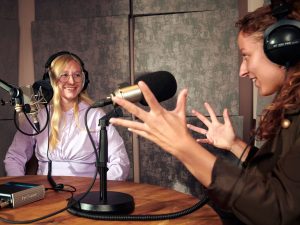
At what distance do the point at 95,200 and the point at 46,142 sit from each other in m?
1.18

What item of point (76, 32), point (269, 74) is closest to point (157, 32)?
point (76, 32)

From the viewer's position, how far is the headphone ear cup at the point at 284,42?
3.21 feet

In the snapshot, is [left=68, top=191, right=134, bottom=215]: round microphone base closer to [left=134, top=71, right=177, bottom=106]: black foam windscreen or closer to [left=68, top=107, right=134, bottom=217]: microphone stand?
[left=68, top=107, right=134, bottom=217]: microphone stand

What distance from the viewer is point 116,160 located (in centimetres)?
209

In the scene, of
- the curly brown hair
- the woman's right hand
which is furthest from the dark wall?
the curly brown hair

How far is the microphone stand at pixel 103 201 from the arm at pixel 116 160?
2.78 feet

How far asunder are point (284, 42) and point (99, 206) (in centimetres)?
70

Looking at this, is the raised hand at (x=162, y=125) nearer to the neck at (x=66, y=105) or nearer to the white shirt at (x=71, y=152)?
the white shirt at (x=71, y=152)

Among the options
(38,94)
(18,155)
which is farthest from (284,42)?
(18,155)

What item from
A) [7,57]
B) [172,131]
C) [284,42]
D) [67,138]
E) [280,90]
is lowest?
[67,138]

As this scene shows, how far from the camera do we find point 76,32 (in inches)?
101

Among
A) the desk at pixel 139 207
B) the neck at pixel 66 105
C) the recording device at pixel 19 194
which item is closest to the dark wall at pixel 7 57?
the neck at pixel 66 105

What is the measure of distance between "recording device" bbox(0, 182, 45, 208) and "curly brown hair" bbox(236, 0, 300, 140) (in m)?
0.77

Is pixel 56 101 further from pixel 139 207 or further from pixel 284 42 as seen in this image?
pixel 284 42
